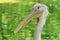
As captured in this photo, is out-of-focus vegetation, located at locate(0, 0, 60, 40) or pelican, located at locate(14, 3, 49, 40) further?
out-of-focus vegetation, located at locate(0, 0, 60, 40)

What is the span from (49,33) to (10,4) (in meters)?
2.36

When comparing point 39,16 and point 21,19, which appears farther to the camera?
point 21,19

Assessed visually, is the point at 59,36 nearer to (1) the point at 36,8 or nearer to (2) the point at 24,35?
(2) the point at 24,35

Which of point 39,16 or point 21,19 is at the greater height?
point 39,16

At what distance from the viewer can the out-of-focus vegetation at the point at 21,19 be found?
6152mm

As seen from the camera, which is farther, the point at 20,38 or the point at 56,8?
the point at 56,8

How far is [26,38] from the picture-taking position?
5.97m

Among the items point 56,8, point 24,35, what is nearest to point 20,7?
point 56,8

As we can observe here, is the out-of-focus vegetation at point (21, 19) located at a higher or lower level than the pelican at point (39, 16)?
lower

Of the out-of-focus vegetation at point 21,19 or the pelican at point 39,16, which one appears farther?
the out-of-focus vegetation at point 21,19

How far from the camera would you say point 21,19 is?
686 cm

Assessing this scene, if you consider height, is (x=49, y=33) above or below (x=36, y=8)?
below

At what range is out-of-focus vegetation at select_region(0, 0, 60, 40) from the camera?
6152 mm

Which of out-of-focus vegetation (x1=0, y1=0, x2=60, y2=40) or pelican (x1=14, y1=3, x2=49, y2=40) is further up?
pelican (x1=14, y1=3, x2=49, y2=40)
